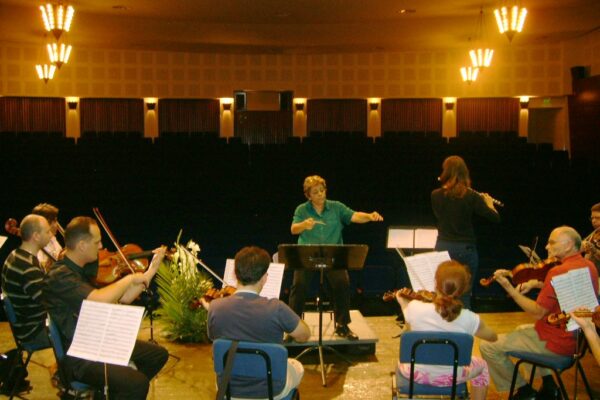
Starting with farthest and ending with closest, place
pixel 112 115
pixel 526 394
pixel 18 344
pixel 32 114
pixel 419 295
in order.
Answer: pixel 112 115
pixel 32 114
pixel 18 344
pixel 526 394
pixel 419 295

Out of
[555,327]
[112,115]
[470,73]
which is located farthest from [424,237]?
[112,115]

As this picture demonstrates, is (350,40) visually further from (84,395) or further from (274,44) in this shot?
(84,395)

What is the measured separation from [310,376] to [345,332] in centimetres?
62

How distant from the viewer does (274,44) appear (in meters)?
13.6

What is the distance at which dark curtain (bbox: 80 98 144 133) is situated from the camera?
1478 centimetres

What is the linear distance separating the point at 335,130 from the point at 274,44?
8.37 ft

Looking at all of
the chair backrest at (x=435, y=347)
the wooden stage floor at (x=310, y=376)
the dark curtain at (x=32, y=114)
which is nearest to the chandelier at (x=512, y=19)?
the wooden stage floor at (x=310, y=376)

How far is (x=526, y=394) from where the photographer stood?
13.2ft

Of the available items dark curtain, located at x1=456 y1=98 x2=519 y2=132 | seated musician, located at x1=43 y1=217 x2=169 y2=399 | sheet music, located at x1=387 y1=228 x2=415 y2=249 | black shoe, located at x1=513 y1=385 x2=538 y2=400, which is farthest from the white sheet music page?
dark curtain, located at x1=456 y1=98 x2=519 y2=132

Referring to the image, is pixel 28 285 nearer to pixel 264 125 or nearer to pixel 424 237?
pixel 424 237

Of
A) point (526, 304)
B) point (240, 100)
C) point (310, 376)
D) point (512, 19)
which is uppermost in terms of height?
point (512, 19)

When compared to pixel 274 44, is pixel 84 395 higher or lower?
lower

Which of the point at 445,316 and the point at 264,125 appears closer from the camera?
the point at 445,316

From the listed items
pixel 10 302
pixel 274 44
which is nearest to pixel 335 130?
pixel 274 44
